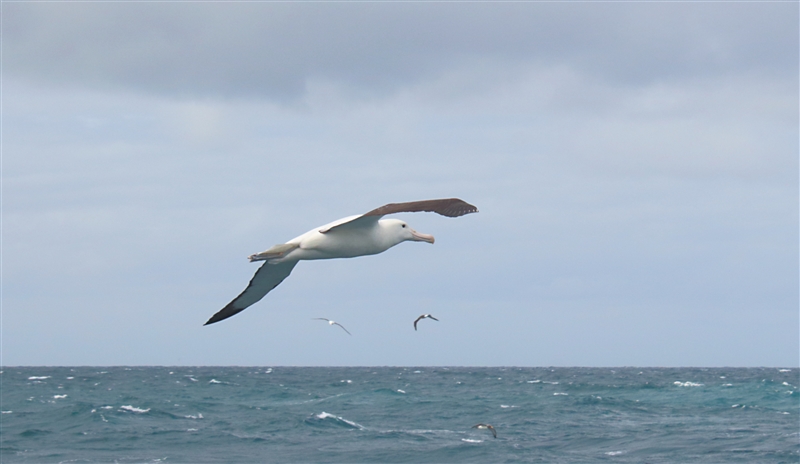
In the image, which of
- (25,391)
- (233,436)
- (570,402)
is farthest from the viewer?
(25,391)

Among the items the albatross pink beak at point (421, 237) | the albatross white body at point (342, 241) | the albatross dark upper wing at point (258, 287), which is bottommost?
the albatross dark upper wing at point (258, 287)

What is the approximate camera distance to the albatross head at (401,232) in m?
11.8

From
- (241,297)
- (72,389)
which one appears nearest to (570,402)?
(72,389)

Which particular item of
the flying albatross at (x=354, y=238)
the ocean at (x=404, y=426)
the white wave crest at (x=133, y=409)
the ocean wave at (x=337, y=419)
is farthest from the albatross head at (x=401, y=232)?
the white wave crest at (x=133, y=409)

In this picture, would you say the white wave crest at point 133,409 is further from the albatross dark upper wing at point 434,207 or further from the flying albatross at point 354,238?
the albatross dark upper wing at point 434,207

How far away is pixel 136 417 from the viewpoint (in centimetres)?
5375

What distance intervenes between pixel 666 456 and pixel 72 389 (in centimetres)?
6119

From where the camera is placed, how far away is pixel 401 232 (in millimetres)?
11898

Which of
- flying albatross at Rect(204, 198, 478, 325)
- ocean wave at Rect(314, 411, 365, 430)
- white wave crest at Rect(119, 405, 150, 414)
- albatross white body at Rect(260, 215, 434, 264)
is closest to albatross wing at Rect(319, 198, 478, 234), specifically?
flying albatross at Rect(204, 198, 478, 325)

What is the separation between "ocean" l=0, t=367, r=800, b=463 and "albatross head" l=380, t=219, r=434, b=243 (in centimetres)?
2611

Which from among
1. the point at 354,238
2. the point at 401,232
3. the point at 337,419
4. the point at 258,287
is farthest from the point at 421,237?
the point at 337,419

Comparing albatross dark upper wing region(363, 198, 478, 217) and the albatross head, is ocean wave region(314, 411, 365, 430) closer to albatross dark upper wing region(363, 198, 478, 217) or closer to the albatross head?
the albatross head

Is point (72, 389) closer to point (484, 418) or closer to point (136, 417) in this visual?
point (136, 417)

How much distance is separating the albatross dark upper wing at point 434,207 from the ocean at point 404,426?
27944 millimetres
